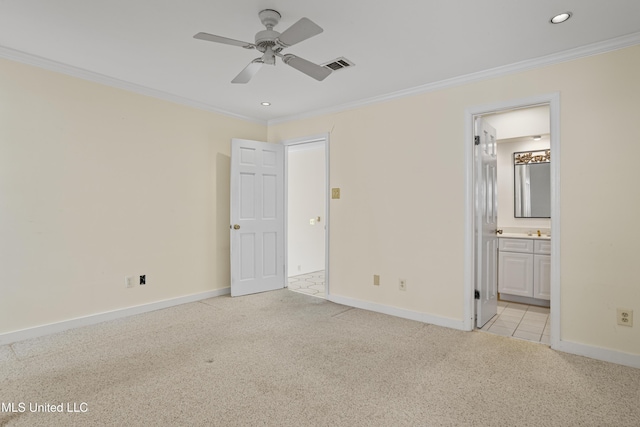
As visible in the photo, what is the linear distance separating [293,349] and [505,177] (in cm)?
387

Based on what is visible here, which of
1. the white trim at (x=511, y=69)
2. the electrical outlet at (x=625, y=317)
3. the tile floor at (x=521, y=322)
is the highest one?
the white trim at (x=511, y=69)

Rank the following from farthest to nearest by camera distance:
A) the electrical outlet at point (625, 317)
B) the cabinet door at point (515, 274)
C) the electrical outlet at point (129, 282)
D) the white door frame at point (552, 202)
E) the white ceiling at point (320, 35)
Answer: the cabinet door at point (515, 274)
the electrical outlet at point (129, 282)
the white door frame at point (552, 202)
the electrical outlet at point (625, 317)
the white ceiling at point (320, 35)

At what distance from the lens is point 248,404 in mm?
2020

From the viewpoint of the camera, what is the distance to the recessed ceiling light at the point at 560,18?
2.23 m

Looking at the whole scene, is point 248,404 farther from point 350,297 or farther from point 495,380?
point 350,297

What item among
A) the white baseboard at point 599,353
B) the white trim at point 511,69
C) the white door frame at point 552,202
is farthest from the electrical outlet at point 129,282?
the white baseboard at point 599,353

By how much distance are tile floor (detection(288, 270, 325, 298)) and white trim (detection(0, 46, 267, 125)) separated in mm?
2647

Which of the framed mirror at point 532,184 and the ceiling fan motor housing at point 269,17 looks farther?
the framed mirror at point 532,184

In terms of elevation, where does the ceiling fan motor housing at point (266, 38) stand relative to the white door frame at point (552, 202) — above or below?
above

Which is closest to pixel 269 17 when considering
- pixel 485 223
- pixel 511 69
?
pixel 511 69

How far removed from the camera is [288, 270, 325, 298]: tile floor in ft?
15.7

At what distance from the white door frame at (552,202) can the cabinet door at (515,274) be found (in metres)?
1.41

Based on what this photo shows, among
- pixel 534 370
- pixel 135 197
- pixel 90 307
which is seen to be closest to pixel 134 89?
pixel 135 197

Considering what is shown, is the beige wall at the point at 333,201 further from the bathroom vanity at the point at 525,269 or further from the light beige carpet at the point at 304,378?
the bathroom vanity at the point at 525,269
